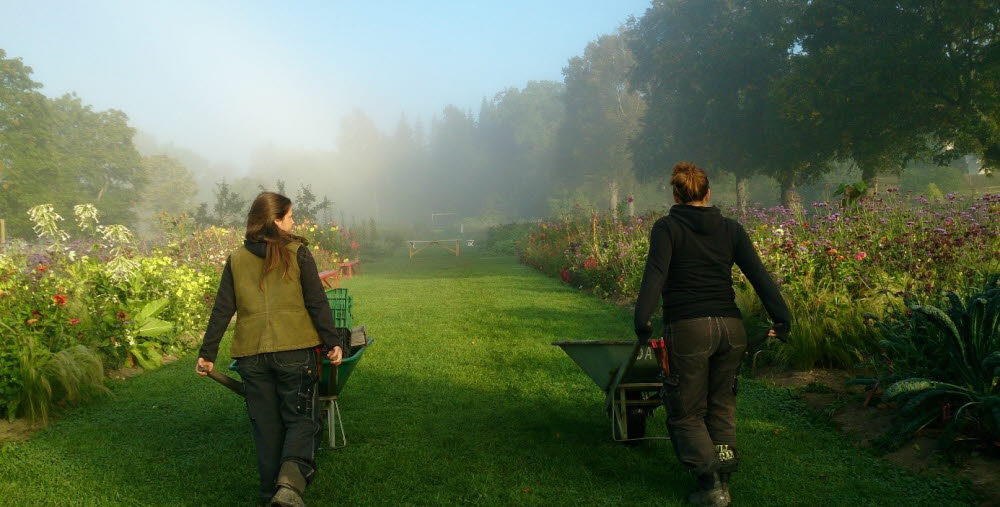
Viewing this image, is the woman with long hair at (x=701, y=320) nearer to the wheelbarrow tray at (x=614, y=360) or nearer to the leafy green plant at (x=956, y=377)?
the wheelbarrow tray at (x=614, y=360)

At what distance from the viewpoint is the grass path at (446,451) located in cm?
411

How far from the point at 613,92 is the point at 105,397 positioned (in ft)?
191

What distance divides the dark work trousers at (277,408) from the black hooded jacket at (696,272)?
6.55 feet

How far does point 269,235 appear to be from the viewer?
3.92 metres

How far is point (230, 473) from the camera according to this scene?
4.62 m

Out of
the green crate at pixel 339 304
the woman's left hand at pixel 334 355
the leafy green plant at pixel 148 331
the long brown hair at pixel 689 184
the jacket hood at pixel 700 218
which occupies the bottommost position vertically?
the leafy green plant at pixel 148 331

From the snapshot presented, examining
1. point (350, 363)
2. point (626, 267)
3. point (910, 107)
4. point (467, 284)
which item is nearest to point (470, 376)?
point (350, 363)

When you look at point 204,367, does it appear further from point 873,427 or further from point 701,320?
point 873,427

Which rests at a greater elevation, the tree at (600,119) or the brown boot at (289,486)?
the tree at (600,119)

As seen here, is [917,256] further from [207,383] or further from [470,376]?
[207,383]

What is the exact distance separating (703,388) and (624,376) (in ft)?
2.51

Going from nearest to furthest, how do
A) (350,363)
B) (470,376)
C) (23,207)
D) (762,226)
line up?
(350,363)
(470,376)
(762,226)
(23,207)

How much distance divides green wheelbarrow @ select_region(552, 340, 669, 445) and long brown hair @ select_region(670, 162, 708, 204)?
918mm

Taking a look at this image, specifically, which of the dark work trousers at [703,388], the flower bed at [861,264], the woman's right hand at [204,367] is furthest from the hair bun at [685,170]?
the flower bed at [861,264]
